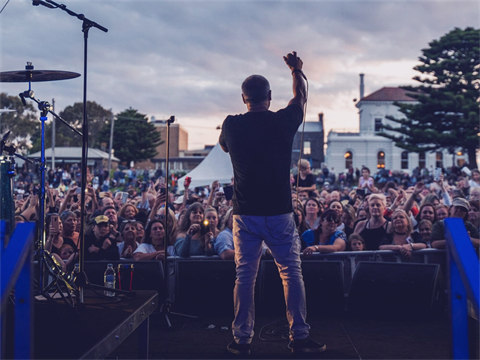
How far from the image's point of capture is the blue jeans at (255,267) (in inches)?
155

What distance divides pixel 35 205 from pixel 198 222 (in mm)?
3243

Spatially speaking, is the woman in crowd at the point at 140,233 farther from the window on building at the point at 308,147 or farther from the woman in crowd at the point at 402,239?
the window on building at the point at 308,147

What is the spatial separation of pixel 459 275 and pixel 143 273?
14.2 feet

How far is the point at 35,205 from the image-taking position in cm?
838

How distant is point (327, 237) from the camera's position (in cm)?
662

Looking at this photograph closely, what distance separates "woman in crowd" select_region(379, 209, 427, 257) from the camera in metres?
6.43

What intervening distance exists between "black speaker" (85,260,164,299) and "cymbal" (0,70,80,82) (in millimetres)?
2226

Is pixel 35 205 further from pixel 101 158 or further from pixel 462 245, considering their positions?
pixel 101 158

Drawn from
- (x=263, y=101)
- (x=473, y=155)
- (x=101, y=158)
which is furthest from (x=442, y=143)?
(x=263, y=101)

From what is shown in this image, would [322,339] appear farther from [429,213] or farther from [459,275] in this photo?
[429,213]

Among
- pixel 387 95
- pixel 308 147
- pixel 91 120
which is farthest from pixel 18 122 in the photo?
pixel 387 95

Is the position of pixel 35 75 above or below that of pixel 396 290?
above

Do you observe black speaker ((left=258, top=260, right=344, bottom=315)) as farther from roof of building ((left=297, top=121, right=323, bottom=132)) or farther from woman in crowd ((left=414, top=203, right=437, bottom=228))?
roof of building ((left=297, top=121, right=323, bottom=132))

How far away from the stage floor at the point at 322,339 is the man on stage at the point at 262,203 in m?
0.29
